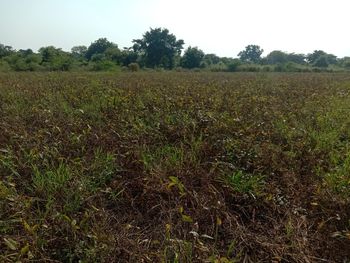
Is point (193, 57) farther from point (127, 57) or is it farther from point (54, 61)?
point (54, 61)

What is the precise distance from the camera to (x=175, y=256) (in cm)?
A: 186

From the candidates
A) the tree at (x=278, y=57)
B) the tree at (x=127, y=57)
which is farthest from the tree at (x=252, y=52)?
the tree at (x=127, y=57)

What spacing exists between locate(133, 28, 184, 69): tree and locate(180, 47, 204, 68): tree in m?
2.12

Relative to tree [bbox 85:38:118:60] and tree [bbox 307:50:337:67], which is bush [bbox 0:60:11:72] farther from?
tree [bbox 307:50:337:67]

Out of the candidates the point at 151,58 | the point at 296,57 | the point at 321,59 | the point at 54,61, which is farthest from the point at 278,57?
the point at 54,61

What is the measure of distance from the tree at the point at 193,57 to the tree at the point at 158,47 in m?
2.12

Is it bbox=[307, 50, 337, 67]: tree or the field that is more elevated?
the field

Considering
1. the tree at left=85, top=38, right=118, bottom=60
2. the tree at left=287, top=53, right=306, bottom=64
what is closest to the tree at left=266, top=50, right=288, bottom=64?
the tree at left=287, top=53, right=306, bottom=64

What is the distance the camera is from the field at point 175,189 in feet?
6.50

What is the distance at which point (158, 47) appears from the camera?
42.6 meters

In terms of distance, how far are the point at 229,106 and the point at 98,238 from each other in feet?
11.9

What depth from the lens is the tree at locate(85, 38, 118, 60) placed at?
49906 mm

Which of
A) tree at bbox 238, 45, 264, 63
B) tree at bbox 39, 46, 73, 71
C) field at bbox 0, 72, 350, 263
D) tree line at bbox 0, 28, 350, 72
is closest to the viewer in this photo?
field at bbox 0, 72, 350, 263

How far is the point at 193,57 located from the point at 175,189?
4010cm
